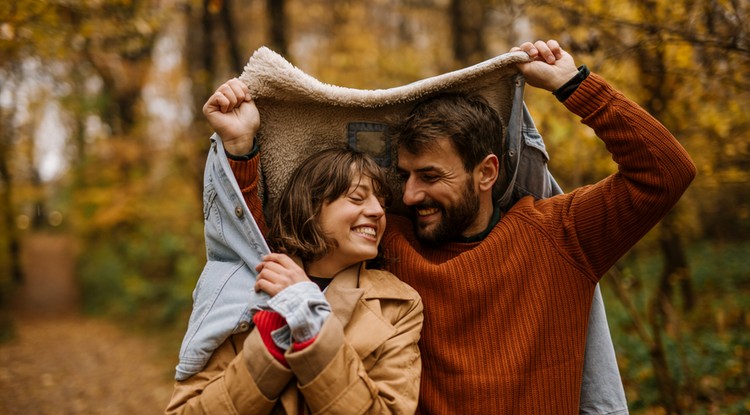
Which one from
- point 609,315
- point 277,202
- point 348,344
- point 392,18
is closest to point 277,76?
point 277,202

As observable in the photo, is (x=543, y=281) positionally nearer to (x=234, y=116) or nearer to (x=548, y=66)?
(x=548, y=66)

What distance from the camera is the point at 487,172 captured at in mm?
2607

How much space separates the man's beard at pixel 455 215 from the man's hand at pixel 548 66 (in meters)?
0.49

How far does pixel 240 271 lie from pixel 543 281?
1.19 meters

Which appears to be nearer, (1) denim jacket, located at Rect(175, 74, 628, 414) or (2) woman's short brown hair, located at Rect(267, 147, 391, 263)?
(1) denim jacket, located at Rect(175, 74, 628, 414)

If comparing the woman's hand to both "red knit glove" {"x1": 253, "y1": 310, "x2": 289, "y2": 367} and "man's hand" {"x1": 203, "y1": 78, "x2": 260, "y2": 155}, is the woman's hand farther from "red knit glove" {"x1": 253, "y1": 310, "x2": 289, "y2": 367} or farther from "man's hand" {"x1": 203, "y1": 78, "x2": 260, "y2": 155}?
"man's hand" {"x1": 203, "y1": 78, "x2": 260, "y2": 155}

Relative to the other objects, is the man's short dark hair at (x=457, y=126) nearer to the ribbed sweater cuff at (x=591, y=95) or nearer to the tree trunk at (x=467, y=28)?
the ribbed sweater cuff at (x=591, y=95)

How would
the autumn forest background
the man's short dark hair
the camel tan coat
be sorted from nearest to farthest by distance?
1. the camel tan coat
2. the man's short dark hair
3. the autumn forest background

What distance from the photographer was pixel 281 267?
2.15 m

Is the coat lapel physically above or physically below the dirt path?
above

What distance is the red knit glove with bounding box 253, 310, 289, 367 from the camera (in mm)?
1981

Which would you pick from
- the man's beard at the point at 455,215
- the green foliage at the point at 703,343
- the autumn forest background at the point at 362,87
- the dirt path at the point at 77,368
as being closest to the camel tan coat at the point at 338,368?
the man's beard at the point at 455,215

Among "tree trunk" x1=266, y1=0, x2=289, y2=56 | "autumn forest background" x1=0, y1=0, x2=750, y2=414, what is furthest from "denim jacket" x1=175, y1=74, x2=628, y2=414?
"tree trunk" x1=266, y1=0, x2=289, y2=56

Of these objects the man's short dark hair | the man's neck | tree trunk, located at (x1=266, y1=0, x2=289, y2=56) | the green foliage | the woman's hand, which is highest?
tree trunk, located at (x1=266, y1=0, x2=289, y2=56)
